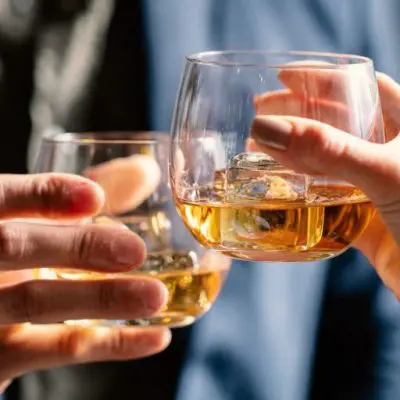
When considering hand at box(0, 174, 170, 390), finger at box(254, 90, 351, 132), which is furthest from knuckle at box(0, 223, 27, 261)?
finger at box(254, 90, 351, 132)

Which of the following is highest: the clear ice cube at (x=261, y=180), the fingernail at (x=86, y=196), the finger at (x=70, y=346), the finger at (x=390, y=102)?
the finger at (x=390, y=102)

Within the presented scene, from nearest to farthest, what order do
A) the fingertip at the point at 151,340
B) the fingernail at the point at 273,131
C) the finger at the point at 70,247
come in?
1. the fingernail at the point at 273,131
2. the finger at the point at 70,247
3. the fingertip at the point at 151,340

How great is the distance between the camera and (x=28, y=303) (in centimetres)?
75

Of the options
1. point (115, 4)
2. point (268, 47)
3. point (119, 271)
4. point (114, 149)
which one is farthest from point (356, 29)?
point (119, 271)

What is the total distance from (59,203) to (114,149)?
0.09 metres

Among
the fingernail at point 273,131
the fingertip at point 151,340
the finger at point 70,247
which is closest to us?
the fingernail at point 273,131

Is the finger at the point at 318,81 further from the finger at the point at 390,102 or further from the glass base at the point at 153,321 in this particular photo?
the glass base at the point at 153,321

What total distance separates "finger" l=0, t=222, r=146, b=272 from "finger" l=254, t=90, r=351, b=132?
0.15 meters

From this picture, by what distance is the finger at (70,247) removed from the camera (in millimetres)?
697

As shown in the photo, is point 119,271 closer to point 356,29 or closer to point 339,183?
point 339,183

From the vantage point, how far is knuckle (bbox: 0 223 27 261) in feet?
2.35

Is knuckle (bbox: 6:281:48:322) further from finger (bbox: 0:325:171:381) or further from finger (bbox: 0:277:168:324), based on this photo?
finger (bbox: 0:325:171:381)

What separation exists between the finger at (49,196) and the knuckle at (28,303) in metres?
0.06

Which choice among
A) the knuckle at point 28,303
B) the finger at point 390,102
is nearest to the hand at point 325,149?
the finger at point 390,102
